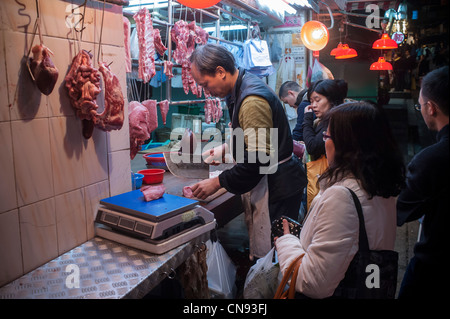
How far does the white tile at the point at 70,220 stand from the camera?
1.92 metres

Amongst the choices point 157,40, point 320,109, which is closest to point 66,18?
point 157,40

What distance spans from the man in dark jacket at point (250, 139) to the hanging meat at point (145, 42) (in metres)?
1.24

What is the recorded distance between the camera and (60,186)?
75.0 inches

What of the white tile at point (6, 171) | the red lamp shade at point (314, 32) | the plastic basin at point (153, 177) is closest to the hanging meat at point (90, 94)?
the white tile at point (6, 171)

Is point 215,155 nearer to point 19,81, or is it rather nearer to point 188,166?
point 188,166

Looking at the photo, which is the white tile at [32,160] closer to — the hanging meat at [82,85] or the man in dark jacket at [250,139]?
the hanging meat at [82,85]

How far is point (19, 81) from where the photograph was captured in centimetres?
165

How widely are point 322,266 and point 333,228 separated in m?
0.17

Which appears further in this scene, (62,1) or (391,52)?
(391,52)

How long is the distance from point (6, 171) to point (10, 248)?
36 cm

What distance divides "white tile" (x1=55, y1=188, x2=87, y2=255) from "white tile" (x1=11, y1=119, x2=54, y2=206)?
0.38 ft

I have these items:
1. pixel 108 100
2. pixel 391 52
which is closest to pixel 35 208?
pixel 108 100
